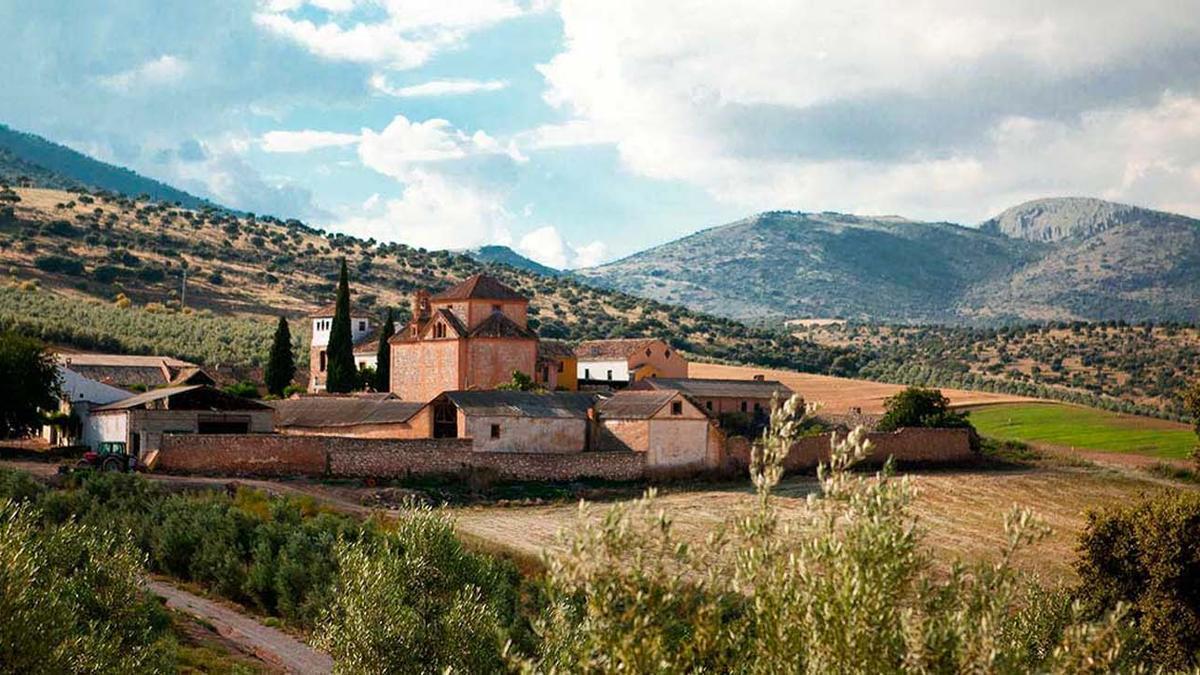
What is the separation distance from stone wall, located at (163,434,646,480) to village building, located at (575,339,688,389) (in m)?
19.6

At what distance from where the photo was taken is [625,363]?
71500 mm

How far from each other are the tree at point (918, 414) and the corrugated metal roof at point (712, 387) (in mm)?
5378

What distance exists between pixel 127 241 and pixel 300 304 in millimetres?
20600

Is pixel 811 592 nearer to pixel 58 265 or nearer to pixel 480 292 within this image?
pixel 480 292

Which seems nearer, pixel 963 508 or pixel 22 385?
pixel 22 385

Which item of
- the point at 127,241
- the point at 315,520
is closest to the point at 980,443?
the point at 315,520

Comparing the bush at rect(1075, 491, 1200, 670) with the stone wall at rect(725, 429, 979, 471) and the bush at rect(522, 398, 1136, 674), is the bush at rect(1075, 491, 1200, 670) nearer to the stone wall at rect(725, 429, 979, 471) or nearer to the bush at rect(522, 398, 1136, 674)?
the bush at rect(522, 398, 1136, 674)

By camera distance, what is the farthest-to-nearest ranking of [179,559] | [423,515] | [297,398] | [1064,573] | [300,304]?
[300,304] < [297,398] < [1064,573] < [179,559] < [423,515]

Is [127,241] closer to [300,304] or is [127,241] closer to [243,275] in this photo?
[243,275]

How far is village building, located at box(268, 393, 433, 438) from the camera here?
5166 cm

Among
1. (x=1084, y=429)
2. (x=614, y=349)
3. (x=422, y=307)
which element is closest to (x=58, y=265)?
(x=422, y=307)

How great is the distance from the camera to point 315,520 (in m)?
35.3

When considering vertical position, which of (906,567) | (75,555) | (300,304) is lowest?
(75,555)

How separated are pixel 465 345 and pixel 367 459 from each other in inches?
514
